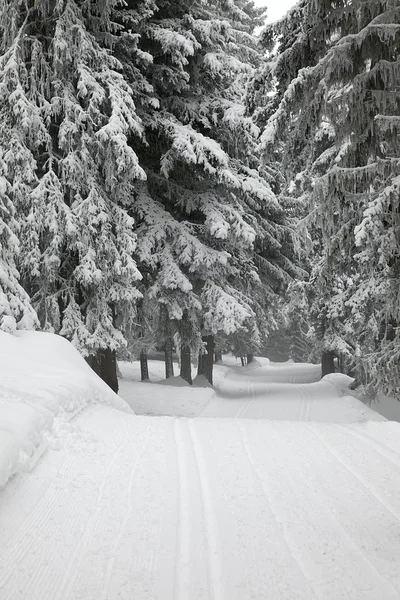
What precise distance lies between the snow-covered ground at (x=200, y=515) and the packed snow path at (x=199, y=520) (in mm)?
10

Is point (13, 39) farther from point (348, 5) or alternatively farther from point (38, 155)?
point (348, 5)

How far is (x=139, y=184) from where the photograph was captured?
13.6 m

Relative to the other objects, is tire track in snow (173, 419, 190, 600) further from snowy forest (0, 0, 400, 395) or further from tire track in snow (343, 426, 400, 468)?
snowy forest (0, 0, 400, 395)

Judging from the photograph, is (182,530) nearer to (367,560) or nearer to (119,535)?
(119,535)

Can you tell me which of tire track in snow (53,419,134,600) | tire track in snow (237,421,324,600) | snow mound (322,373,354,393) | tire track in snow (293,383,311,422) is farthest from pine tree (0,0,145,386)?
snow mound (322,373,354,393)

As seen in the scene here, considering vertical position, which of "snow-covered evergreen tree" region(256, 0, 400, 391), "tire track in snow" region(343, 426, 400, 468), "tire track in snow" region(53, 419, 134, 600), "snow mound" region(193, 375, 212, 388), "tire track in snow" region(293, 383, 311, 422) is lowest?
"tire track in snow" region(293, 383, 311, 422)

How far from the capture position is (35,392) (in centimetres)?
575

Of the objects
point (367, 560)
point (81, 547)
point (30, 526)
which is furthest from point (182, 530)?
point (367, 560)

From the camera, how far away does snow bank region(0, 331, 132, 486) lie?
413 cm

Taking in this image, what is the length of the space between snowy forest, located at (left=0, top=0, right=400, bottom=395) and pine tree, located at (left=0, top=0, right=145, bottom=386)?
0.14 feet

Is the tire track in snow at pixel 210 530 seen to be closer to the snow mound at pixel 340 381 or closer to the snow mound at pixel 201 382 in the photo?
the snow mound at pixel 201 382

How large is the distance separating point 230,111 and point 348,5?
5.01 meters

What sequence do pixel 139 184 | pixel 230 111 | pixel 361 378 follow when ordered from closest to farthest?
pixel 230 111 < pixel 139 184 < pixel 361 378

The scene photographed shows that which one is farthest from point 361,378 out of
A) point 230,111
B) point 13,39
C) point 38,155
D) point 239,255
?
point 13,39
